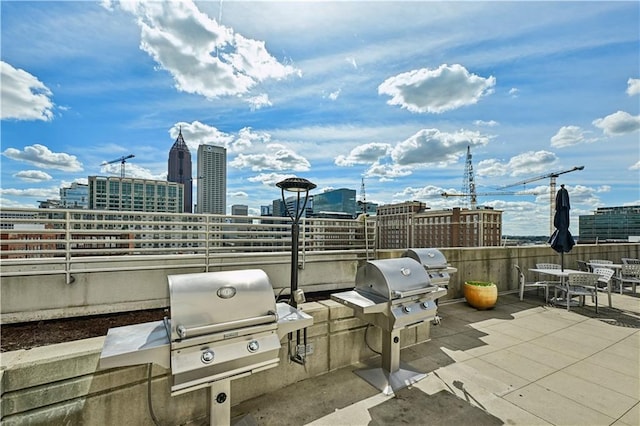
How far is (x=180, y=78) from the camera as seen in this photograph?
23.2 ft

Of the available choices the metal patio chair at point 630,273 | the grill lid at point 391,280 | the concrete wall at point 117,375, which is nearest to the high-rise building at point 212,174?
the concrete wall at point 117,375

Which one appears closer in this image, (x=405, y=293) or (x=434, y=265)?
(x=405, y=293)

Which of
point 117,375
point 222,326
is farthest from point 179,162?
point 222,326

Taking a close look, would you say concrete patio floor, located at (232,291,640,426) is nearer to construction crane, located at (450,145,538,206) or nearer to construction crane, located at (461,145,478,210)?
construction crane, located at (450,145,538,206)

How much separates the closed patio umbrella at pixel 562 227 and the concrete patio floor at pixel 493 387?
7.24ft

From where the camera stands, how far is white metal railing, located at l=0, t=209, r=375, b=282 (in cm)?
307

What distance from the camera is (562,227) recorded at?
6.25 metres

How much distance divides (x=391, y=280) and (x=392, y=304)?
0.24m

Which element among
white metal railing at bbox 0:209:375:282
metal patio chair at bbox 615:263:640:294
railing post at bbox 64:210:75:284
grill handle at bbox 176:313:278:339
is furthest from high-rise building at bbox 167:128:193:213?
metal patio chair at bbox 615:263:640:294

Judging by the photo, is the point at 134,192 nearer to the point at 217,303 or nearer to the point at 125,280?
the point at 125,280

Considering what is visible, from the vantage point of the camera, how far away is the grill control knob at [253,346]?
169cm

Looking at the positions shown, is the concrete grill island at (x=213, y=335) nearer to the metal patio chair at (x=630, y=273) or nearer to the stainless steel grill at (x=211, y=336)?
the stainless steel grill at (x=211, y=336)

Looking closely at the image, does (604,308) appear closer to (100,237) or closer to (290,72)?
(290,72)

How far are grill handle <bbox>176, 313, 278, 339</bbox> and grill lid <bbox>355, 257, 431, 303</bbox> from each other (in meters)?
1.29
